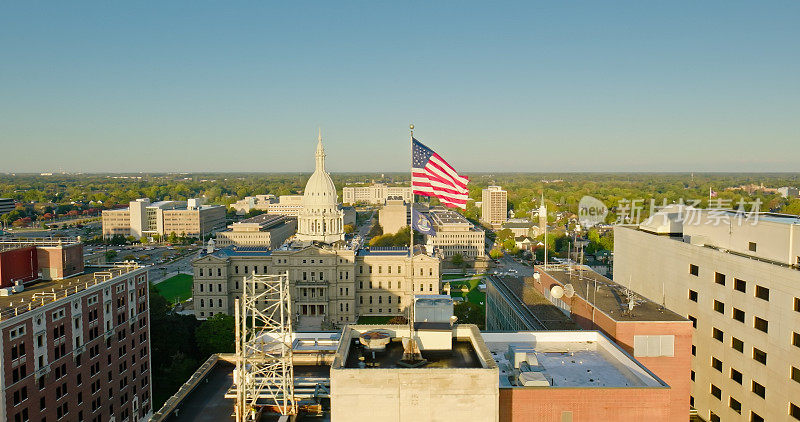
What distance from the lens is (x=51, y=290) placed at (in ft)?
153

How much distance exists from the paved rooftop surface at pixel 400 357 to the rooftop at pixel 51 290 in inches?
1085

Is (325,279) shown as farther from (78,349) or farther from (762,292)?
(762,292)

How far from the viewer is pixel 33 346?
40.0 meters

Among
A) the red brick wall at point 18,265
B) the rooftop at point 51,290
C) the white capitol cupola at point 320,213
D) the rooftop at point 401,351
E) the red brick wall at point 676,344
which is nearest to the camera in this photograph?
the rooftop at point 401,351

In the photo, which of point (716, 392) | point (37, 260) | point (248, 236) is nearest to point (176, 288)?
point (248, 236)

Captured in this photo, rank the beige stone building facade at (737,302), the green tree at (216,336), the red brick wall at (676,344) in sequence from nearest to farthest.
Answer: the beige stone building facade at (737,302), the red brick wall at (676,344), the green tree at (216,336)

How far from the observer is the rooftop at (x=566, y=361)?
26281mm

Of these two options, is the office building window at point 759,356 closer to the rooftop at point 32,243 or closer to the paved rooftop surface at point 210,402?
the paved rooftop surface at point 210,402

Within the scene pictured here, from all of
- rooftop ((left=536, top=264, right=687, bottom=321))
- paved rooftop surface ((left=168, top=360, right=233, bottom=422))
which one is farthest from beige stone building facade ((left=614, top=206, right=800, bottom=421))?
paved rooftop surface ((left=168, top=360, right=233, bottom=422))

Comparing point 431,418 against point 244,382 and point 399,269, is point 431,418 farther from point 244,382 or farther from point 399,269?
point 399,269

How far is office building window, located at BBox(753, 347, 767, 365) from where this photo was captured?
38.7 metres

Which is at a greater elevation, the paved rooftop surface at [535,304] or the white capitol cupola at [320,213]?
the white capitol cupola at [320,213]

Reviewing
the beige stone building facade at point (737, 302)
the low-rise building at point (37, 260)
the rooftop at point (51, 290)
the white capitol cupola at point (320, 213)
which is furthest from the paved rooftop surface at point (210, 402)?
the white capitol cupola at point (320, 213)

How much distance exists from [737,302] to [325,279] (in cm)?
6718
